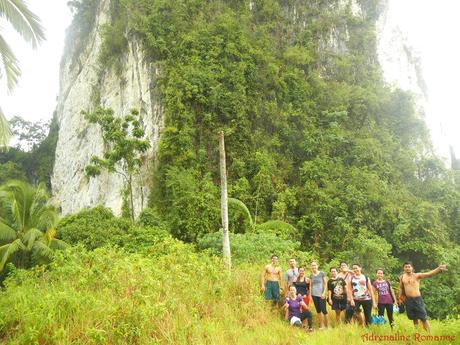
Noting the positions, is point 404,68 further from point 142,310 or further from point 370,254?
point 142,310

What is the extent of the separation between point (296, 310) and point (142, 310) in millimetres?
3025

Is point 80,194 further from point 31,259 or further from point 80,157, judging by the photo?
point 31,259

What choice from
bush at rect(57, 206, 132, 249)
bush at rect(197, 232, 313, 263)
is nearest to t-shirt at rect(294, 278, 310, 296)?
bush at rect(197, 232, 313, 263)

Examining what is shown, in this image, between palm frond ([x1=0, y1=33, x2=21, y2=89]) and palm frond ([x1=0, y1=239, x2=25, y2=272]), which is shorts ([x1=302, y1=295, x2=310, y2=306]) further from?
palm frond ([x1=0, y1=239, x2=25, y2=272])

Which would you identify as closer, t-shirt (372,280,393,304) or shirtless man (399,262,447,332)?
shirtless man (399,262,447,332)

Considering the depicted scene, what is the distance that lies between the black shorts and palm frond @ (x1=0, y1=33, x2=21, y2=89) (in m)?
6.58

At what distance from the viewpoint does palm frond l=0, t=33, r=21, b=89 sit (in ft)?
20.0

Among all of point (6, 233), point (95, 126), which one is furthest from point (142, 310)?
point (95, 126)

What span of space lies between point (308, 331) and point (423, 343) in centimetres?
210

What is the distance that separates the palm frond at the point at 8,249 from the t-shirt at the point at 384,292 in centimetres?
1047

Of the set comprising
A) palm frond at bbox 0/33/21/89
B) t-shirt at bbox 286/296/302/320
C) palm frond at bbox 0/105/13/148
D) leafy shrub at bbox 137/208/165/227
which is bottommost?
t-shirt at bbox 286/296/302/320

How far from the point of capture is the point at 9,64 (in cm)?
622

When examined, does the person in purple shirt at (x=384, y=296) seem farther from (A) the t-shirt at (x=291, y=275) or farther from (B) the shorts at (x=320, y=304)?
(A) the t-shirt at (x=291, y=275)

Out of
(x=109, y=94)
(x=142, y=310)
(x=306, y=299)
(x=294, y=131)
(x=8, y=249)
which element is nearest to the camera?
(x=142, y=310)
